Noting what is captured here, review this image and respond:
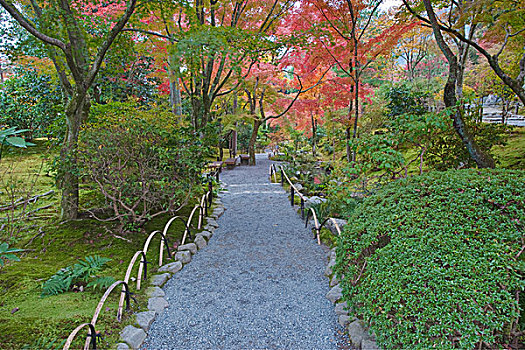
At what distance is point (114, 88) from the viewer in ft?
29.6

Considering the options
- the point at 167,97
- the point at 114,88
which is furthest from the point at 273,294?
the point at 167,97

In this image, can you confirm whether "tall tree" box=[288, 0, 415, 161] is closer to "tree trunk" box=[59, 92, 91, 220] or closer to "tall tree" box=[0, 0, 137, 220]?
"tall tree" box=[0, 0, 137, 220]

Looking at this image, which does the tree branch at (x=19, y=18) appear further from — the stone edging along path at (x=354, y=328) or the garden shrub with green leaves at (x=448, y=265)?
the stone edging along path at (x=354, y=328)

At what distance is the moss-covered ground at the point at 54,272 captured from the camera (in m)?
2.41

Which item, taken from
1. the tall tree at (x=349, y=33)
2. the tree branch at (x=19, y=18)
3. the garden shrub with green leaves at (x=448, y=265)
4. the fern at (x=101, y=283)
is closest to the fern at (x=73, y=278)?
the fern at (x=101, y=283)

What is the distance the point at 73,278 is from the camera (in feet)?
10.5

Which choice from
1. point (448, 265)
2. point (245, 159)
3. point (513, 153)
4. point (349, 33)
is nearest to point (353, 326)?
point (448, 265)

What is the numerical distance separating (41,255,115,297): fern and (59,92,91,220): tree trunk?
5.27ft

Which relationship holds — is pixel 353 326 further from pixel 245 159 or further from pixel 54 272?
pixel 245 159

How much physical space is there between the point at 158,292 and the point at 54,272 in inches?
53.0

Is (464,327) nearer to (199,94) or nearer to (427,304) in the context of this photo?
(427,304)

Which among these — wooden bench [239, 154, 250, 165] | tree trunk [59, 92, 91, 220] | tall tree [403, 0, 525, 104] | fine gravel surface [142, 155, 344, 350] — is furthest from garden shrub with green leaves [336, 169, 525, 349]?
wooden bench [239, 154, 250, 165]

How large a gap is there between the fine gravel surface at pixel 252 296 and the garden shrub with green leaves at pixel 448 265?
0.72 meters

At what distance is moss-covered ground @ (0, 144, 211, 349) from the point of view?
2410 mm
